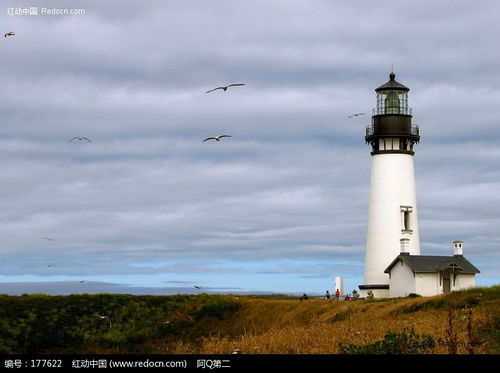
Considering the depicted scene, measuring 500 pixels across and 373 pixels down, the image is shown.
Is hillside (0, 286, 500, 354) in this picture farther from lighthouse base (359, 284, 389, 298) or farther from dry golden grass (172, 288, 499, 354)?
lighthouse base (359, 284, 389, 298)

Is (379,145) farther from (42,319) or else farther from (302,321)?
(42,319)

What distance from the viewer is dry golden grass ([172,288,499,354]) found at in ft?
72.2

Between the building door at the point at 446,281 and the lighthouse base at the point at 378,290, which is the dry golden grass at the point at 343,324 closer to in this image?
the lighthouse base at the point at 378,290

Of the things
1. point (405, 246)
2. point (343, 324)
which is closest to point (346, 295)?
point (405, 246)

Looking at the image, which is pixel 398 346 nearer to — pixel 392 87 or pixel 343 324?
pixel 343 324

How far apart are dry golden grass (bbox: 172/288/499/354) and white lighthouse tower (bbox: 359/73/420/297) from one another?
702cm

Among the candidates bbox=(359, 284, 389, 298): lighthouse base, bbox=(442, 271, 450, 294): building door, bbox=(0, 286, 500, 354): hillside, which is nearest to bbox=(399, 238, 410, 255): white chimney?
bbox=(359, 284, 389, 298): lighthouse base

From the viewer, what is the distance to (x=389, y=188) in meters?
58.9

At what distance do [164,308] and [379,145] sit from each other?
20.9 metres

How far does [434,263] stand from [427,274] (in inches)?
53.1

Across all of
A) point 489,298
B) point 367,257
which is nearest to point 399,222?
point 367,257

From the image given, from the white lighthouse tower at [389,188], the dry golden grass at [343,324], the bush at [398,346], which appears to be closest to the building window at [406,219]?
the white lighthouse tower at [389,188]

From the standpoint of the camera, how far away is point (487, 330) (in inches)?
997

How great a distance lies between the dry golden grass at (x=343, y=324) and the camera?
2200 cm
